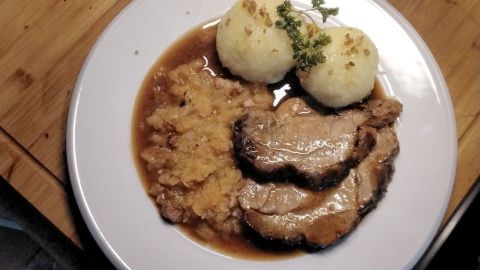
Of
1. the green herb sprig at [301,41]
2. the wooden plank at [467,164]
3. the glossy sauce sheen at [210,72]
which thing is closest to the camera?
the green herb sprig at [301,41]

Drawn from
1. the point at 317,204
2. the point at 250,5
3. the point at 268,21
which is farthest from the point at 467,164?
the point at 250,5

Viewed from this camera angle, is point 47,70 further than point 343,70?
Yes

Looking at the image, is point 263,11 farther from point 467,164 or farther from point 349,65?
point 467,164

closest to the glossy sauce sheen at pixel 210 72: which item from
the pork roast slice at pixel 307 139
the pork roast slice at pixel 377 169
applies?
the pork roast slice at pixel 307 139

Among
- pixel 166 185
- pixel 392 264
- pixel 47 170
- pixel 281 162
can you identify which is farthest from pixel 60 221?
pixel 392 264

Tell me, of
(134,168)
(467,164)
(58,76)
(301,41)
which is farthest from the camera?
(467,164)

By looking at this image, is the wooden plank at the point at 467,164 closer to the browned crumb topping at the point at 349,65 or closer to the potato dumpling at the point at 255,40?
the browned crumb topping at the point at 349,65

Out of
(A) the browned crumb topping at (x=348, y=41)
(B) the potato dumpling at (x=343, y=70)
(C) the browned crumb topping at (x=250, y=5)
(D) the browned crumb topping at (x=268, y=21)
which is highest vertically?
(C) the browned crumb topping at (x=250, y=5)
